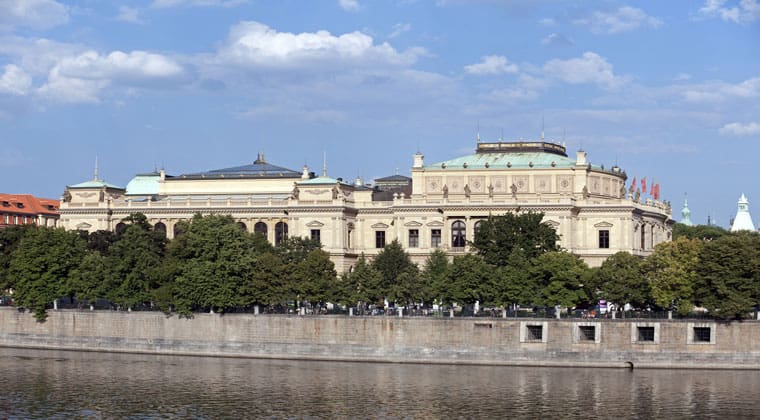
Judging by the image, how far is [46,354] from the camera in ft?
339

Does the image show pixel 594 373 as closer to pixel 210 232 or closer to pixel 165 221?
pixel 210 232

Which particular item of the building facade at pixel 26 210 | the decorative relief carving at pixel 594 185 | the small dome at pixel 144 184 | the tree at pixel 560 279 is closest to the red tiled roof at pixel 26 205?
the building facade at pixel 26 210

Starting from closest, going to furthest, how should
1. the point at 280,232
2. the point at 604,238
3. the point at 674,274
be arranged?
the point at 674,274, the point at 604,238, the point at 280,232

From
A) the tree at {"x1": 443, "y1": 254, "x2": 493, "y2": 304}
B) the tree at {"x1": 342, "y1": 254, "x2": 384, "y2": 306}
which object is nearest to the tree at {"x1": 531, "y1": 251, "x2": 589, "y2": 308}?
the tree at {"x1": 443, "y1": 254, "x2": 493, "y2": 304}

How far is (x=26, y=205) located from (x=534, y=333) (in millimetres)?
100970

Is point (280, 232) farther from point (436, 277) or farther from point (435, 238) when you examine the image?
point (436, 277)

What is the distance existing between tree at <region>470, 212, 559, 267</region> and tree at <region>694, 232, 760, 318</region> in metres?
20.3

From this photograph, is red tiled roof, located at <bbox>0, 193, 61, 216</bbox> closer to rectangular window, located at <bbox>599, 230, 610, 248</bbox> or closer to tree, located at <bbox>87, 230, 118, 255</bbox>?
tree, located at <bbox>87, 230, 118, 255</bbox>

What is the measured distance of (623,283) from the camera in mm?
100750

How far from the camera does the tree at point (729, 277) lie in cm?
9319

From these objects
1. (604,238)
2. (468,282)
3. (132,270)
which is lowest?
(468,282)

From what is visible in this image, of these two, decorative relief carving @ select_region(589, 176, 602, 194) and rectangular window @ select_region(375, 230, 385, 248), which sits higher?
decorative relief carving @ select_region(589, 176, 602, 194)

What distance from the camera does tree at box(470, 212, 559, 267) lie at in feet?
379

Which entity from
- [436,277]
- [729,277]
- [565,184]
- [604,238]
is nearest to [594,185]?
[565,184]
